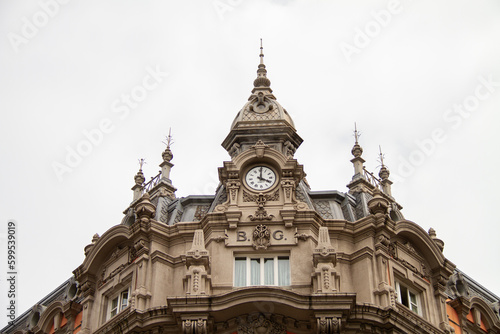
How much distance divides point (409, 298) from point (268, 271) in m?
6.05

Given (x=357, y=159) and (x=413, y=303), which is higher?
(x=357, y=159)

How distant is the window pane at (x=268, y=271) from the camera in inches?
1416

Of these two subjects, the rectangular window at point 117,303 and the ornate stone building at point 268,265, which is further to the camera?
the rectangular window at point 117,303

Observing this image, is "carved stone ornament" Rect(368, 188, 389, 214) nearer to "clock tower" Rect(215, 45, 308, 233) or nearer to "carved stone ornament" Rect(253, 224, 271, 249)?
"clock tower" Rect(215, 45, 308, 233)

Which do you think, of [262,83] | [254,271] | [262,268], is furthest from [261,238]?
[262,83]

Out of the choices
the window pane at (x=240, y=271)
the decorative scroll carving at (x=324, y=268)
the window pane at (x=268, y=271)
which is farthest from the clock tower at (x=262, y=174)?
the decorative scroll carving at (x=324, y=268)

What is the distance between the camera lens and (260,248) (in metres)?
36.5

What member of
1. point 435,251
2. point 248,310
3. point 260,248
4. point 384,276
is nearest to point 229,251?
point 260,248

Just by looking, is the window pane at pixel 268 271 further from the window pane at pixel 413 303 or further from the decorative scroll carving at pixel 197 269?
the window pane at pixel 413 303

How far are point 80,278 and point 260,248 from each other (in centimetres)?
Result: 853

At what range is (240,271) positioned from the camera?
36312mm

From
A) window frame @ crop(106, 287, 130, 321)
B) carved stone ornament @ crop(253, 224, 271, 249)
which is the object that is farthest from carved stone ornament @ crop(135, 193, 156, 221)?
carved stone ornament @ crop(253, 224, 271, 249)

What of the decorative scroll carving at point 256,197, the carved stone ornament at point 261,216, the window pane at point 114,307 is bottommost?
the window pane at point 114,307

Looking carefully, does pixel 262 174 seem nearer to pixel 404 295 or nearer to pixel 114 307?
pixel 404 295
